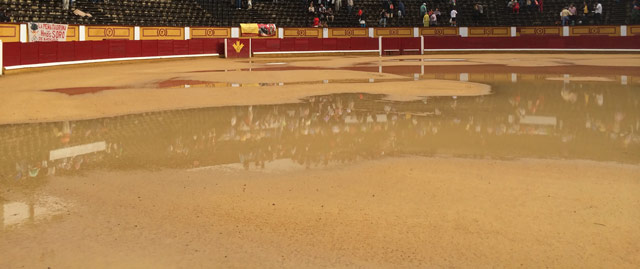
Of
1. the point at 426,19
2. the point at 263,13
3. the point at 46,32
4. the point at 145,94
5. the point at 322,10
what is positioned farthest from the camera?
the point at 426,19

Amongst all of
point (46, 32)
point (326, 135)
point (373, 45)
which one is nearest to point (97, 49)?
point (46, 32)

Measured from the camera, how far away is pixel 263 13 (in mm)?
33875

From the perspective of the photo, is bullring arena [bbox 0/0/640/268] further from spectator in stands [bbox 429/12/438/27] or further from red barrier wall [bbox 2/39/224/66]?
spectator in stands [bbox 429/12/438/27]

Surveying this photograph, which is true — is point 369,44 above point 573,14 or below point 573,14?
below

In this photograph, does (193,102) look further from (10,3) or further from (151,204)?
(10,3)

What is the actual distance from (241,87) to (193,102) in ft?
9.64

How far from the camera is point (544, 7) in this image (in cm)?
3644

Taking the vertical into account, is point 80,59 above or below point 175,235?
above

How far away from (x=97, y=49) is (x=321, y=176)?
66.3 feet

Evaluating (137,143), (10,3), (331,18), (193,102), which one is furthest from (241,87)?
(331,18)

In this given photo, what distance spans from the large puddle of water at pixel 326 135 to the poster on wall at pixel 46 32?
13.3 metres

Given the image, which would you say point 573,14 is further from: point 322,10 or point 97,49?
point 97,49

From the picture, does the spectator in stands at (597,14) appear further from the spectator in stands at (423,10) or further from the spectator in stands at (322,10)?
the spectator in stands at (322,10)

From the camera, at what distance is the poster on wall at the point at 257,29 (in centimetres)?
3247
